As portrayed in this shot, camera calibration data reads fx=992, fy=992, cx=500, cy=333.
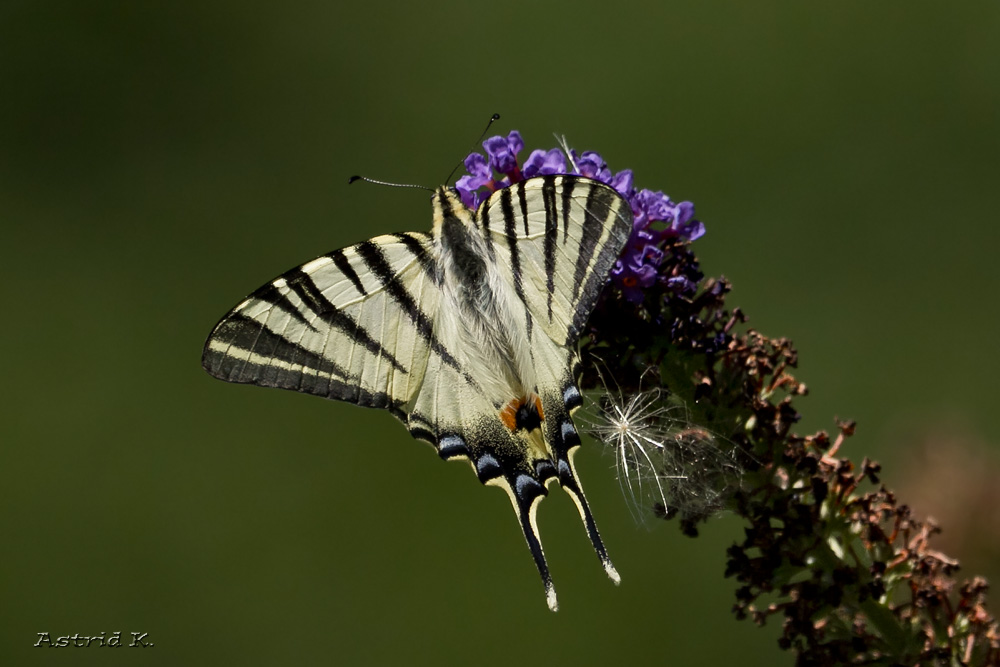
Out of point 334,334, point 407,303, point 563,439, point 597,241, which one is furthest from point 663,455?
point 334,334

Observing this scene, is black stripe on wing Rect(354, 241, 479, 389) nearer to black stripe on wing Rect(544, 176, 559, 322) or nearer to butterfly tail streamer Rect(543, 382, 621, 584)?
butterfly tail streamer Rect(543, 382, 621, 584)

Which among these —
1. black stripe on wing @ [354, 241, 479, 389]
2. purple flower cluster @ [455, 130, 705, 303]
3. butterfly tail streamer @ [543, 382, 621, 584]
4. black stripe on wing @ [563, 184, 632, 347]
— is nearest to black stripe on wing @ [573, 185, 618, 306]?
black stripe on wing @ [563, 184, 632, 347]

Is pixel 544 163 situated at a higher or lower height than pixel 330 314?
higher

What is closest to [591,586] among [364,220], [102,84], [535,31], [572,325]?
[364,220]

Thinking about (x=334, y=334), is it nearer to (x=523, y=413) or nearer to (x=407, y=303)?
(x=407, y=303)

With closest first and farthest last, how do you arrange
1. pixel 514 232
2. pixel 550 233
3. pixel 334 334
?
pixel 550 233 < pixel 514 232 < pixel 334 334

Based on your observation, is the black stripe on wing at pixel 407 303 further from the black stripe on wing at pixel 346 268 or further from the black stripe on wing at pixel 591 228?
the black stripe on wing at pixel 591 228
